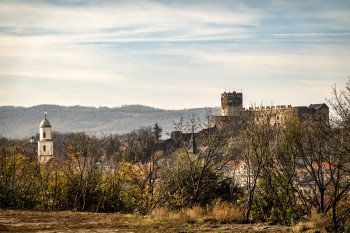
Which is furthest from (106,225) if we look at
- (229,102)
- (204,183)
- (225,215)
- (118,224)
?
(229,102)

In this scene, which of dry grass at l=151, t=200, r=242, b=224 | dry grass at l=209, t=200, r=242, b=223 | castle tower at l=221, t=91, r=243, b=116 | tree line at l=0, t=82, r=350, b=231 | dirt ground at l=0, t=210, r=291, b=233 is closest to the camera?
dirt ground at l=0, t=210, r=291, b=233

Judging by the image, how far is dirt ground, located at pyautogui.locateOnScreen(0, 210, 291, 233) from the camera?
525 inches

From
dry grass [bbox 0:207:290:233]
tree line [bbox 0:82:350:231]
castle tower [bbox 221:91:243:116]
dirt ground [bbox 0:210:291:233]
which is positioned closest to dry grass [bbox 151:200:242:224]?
dry grass [bbox 0:207:290:233]

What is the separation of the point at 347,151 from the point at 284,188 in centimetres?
263

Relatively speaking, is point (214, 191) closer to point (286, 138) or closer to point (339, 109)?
point (286, 138)

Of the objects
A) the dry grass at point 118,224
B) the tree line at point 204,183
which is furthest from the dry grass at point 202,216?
the tree line at point 204,183

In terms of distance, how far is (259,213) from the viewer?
20672 millimetres

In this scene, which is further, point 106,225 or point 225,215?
point 225,215

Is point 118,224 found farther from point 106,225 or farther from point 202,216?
point 202,216

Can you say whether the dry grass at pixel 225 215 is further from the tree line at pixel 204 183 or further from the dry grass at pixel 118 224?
the tree line at pixel 204 183

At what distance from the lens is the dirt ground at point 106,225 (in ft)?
43.7

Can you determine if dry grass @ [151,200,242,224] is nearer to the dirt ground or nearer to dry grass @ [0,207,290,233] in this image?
dry grass @ [0,207,290,233]

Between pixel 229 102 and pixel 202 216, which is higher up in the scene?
pixel 229 102

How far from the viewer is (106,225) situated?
14109mm
